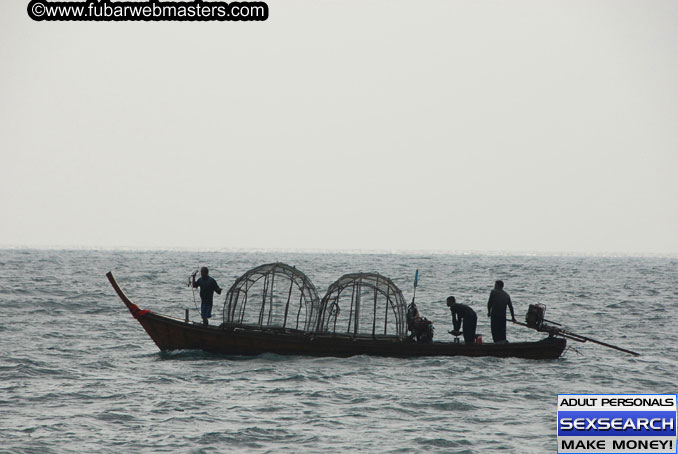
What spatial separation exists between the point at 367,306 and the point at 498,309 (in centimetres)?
400

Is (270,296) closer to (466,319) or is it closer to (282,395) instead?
(282,395)

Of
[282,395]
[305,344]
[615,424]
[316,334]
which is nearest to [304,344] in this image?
[305,344]

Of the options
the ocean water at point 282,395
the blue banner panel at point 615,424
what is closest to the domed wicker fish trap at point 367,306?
the ocean water at point 282,395

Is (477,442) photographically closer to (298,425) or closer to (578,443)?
(578,443)

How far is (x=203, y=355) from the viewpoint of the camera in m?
25.0

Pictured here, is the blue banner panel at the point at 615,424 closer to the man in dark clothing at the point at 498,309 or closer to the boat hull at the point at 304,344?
the man in dark clothing at the point at 498,309

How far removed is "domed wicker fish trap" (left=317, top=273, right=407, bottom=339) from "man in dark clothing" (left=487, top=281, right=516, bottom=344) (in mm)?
2562

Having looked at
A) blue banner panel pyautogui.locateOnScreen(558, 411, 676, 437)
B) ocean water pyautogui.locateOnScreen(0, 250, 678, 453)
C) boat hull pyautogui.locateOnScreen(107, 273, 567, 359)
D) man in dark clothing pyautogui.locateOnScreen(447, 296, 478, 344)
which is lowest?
ocean water pyautogui.locateOnScreen(0, 250, 678, 453)

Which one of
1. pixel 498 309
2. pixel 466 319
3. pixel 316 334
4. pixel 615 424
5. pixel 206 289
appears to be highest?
pixel 206 289

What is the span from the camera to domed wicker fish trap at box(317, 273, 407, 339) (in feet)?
80.4

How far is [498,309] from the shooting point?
24.6m

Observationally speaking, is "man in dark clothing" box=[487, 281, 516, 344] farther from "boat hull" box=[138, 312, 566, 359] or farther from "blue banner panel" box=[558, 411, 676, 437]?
"blue banner panel" box=[558, 411, 676, 437]

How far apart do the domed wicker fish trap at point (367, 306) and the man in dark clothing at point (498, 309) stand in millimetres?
2562

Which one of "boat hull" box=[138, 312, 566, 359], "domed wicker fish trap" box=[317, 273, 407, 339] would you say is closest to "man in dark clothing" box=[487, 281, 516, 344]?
"boat hull" box=[138, 312, 566, 359]
